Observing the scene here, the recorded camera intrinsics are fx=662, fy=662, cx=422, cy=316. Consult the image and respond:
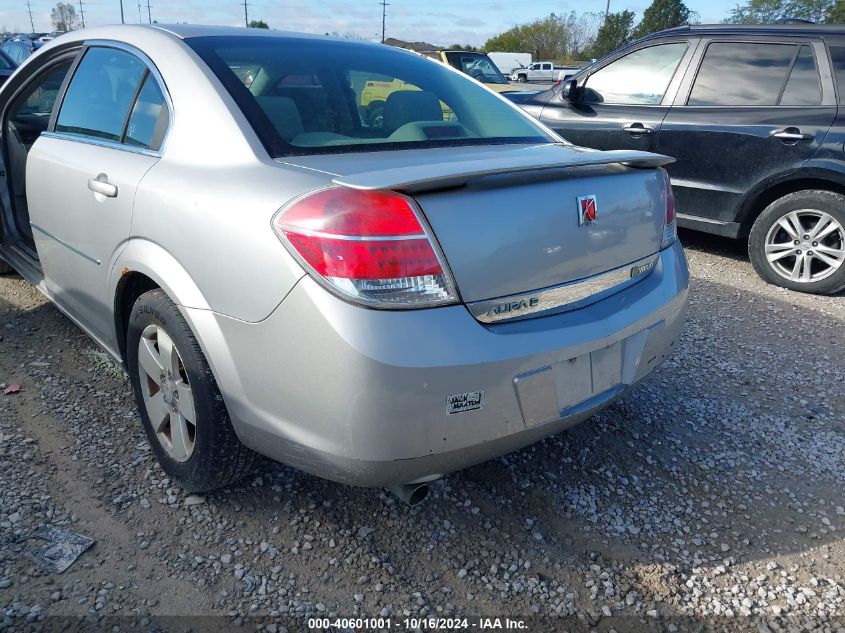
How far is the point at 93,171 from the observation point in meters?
2.67

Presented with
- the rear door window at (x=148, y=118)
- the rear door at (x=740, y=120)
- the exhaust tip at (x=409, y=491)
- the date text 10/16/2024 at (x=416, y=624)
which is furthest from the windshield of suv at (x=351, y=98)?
the rear door at (x=740, y=120)

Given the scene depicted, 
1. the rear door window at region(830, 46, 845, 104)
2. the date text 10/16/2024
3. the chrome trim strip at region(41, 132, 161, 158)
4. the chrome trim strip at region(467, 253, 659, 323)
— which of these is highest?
the rear door window at region(830, 46, 845, 104)

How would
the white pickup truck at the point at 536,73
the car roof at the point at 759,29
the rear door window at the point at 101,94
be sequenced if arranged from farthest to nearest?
the white pickup truck at the point at 536,73 < the car roof at the point at 759,29 < the rear door window at the point at 101,94

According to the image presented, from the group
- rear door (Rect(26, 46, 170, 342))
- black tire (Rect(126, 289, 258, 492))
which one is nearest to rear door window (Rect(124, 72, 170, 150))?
rear door (Rect(26, 46, 170, 342))

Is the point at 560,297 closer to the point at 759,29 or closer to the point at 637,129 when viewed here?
the point at 637,129

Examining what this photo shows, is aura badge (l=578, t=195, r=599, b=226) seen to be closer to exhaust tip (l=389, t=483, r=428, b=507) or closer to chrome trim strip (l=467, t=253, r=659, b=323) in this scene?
chrome trim strip (l=467, t=253, r=659, b=323)

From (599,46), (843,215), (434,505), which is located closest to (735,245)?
(843,215)

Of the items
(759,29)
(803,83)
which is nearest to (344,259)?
(803,83)

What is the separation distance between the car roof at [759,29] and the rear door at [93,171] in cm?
461

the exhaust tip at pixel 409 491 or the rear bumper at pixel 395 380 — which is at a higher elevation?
the rear bumper at pixel 395 380

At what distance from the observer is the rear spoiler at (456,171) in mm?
1740

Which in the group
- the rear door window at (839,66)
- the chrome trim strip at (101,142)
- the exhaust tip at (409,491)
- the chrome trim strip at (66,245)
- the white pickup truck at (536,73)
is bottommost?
the exhaust tip at (409,491)

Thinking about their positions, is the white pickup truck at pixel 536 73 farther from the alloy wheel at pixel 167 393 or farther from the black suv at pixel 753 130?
the alloy wheel at pixel 167 393

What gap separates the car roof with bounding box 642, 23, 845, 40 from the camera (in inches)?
196
